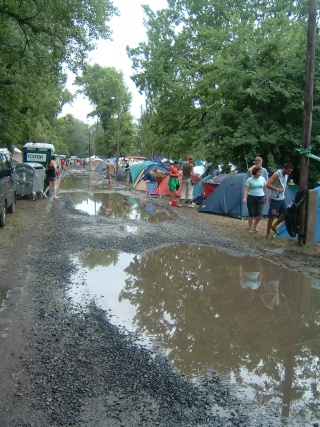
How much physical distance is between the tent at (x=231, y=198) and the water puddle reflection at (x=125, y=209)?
5.55 ft

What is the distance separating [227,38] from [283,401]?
19.5m

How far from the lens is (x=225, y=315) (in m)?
5.42

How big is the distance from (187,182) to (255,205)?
6745 millimetres

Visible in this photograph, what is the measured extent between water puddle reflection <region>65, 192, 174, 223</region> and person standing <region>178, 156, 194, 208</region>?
1322 millimetres

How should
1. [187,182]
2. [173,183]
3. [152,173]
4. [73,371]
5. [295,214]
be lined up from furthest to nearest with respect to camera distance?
[152,173] < [173,183] < [187,182] < [295,214] < [73,371]

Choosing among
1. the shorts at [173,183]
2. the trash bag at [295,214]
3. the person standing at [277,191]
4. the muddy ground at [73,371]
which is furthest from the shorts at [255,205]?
the shorts at [173,183]

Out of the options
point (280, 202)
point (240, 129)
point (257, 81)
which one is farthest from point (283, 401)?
point (257, 81)

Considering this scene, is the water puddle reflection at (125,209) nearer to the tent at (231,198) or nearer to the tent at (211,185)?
the tent at (231,198)

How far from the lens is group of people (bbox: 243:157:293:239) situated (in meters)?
10.1

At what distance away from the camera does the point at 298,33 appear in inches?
629

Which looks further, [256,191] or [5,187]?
A: [5,187]

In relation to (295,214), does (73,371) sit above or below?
below

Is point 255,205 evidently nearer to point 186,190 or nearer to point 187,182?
point 187,182

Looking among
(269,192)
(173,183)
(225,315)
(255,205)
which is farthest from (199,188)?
(225,315)
